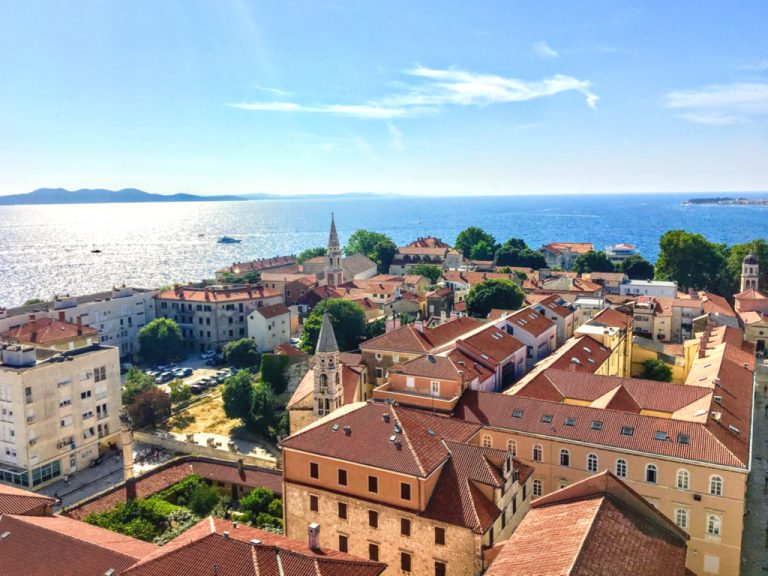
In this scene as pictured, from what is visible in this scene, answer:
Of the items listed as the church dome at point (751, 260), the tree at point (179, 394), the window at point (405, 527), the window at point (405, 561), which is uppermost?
the church dome at point (751, 260)

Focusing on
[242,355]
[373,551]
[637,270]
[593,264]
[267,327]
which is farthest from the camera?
[593,264]

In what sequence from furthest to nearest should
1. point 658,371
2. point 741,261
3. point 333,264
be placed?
point 333,264
point 741,261
point 658,371

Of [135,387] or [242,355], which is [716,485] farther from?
[242,355]

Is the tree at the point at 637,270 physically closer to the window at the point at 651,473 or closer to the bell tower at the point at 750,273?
the bell tower at the point at 750,273

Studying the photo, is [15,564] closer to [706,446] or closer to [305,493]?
[305,493]

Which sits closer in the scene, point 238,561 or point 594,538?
point 594,538

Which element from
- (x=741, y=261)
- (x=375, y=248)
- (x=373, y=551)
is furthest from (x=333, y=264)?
(x=373, y=551)

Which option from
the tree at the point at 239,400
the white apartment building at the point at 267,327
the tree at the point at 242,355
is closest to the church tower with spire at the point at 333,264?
the white apartment building at the point at 267,327
